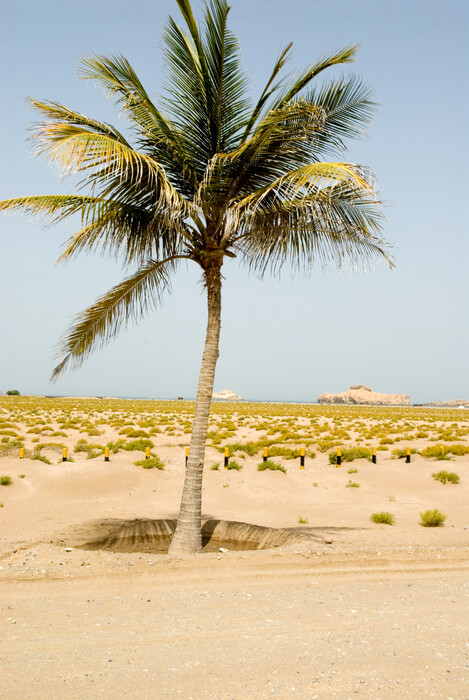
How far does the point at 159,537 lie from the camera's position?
10406mm

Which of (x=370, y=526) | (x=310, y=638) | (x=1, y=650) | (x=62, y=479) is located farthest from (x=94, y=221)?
(x=62, y=479)

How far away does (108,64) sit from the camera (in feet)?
25.6

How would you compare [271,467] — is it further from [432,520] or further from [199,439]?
[199,439]

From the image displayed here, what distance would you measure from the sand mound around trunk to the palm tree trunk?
0.94 m

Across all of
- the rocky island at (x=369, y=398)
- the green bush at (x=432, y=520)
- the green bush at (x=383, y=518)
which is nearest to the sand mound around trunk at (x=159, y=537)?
the green bush at (x=383, y=518)

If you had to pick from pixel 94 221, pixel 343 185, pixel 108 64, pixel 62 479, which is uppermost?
pixel 108 64

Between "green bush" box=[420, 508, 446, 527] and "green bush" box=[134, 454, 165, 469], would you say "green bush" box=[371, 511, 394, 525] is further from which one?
"green bush" box=[134, 454, 165, 469]

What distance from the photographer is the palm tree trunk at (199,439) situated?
856cm

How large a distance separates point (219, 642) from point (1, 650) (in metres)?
1.88

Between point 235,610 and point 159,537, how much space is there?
4.72 meters

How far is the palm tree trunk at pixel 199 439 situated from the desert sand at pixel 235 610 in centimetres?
44

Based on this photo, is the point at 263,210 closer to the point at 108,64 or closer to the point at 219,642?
the point at 108,64

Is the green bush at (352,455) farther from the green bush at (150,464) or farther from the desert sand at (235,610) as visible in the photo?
the desert sand at (235,610)

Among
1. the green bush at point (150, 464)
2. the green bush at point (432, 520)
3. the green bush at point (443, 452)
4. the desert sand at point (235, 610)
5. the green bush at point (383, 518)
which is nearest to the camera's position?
the desert sand at point (235, 610)
